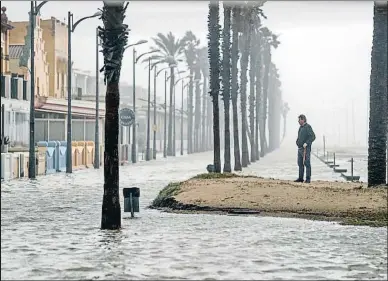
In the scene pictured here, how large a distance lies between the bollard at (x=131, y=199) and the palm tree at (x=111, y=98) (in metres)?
2.25

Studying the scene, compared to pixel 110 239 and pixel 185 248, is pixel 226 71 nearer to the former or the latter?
pixel 110 239

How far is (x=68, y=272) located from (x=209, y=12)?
77.0ft

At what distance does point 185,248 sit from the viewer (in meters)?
12.3

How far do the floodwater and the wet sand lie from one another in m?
1.08

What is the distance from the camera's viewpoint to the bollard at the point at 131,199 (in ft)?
57.3

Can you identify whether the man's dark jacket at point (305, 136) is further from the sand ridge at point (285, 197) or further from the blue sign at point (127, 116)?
the blue sign at point (127, 116)

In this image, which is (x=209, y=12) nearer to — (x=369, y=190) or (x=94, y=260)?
(x=369, y=190)

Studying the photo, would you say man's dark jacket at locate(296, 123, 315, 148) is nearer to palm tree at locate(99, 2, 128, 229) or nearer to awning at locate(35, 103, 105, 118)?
palm tree at locate(99, 2, 128, 229)

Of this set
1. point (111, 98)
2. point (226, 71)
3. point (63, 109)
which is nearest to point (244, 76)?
point (63, 109)

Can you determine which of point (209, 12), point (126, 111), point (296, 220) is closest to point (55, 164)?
point (126, 111)

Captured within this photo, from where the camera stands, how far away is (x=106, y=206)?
15.1 meters

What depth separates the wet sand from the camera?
1731cm

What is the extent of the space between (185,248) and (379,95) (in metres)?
10.4

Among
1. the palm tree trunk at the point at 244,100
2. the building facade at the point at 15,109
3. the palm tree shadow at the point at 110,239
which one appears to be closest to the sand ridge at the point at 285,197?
the palm tree shadow at the point at 110,239
